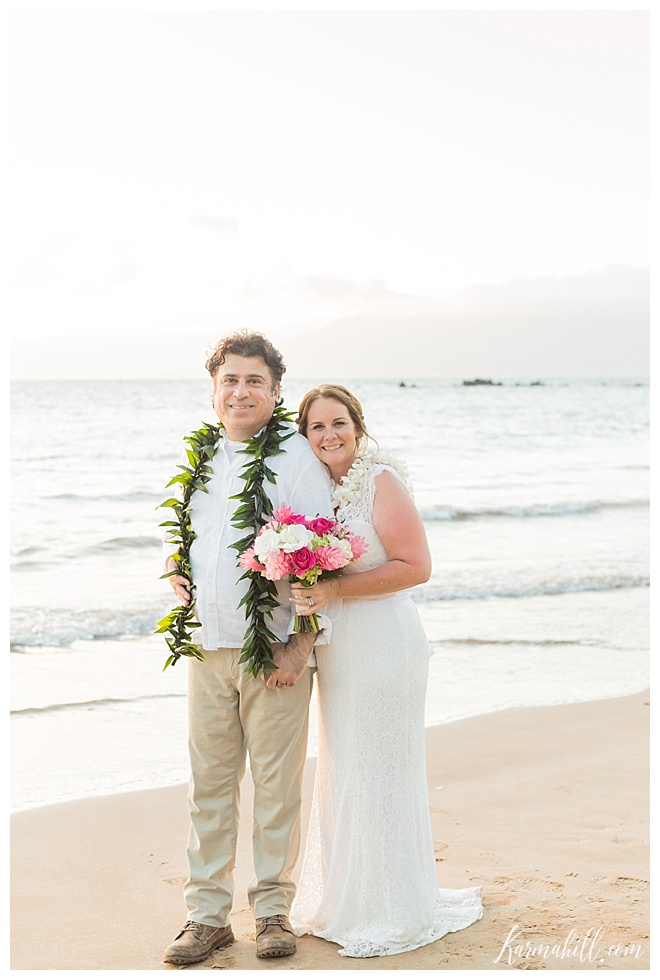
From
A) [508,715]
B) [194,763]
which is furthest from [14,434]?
[194,763]

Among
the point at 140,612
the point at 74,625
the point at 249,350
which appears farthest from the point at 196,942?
the point at 140,612

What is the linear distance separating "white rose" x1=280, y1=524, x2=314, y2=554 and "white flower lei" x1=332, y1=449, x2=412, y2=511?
15.0 inches

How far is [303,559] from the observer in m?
3.73

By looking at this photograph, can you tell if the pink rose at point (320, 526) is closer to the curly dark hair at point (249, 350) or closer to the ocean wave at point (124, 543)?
the curly dark hair at point (249, 350)

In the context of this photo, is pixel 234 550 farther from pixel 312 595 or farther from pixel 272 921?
pixel 272 921

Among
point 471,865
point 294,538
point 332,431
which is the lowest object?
point 471,865

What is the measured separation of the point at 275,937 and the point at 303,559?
61.5 inches

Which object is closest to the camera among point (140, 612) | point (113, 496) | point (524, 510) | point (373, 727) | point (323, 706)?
point (373, 727)

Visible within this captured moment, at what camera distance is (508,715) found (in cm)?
725

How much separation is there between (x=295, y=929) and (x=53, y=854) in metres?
1.50

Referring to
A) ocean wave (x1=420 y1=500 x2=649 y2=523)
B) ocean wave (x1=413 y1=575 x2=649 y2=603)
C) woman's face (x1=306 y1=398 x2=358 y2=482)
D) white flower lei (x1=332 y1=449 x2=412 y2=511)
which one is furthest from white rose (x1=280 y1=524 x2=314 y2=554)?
ocean wave (x1=420 y1=500 x2=649 y2=523)

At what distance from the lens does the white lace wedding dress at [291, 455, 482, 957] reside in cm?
404

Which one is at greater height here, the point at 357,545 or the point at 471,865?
the point at 357,545

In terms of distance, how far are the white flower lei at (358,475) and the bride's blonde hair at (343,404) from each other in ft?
0.22
